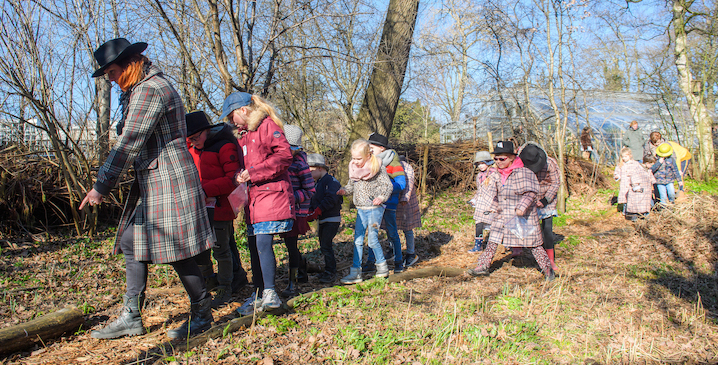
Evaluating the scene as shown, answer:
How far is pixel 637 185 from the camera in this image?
824cm

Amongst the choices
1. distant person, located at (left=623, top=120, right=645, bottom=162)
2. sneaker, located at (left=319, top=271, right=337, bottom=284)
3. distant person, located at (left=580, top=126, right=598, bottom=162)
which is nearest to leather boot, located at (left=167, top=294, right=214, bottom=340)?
sneaker, located at (left=319, top=271, right=337, bottom=284)

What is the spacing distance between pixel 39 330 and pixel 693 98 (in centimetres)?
1647

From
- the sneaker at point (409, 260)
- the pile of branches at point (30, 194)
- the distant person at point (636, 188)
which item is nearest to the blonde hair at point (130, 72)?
the sneaker at point (409, 260)

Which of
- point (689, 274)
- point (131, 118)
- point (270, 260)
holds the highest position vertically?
point (131, 118)

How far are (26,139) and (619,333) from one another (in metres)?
7.33

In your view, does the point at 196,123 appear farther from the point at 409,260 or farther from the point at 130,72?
the point at 409,260

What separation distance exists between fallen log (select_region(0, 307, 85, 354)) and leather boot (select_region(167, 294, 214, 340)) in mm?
832

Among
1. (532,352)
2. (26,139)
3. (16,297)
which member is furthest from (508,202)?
(26,139)

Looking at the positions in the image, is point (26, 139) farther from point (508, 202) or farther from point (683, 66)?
point (683, 66)

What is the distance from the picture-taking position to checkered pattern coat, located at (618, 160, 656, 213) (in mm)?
8250

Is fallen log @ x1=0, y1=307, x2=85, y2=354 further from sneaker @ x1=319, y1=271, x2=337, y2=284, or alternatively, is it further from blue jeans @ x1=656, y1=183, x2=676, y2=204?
blue jeans @ x1=656, y1=183, x2=676, y2=204

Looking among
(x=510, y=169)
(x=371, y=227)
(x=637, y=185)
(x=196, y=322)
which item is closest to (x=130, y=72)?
(x=196, y=322)

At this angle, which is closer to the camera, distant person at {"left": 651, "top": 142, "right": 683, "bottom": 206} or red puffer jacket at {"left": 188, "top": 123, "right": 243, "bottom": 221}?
red puffer jacket at {"left": 188, "top": 123, "right": 243, "bottom": 221}

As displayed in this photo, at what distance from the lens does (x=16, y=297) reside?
3988mm
